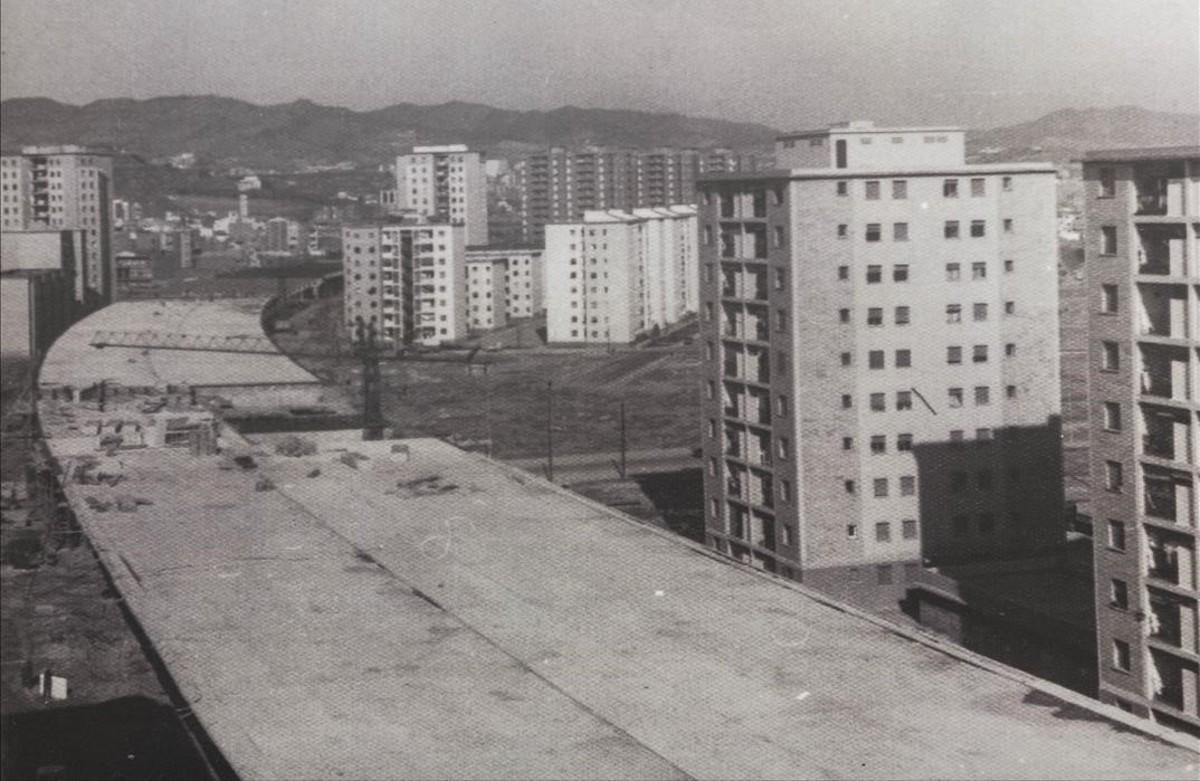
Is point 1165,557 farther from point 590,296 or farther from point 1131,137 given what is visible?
point 590,296

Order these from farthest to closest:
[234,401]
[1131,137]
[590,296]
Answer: [590,296] < [234,401] < [1131,137]

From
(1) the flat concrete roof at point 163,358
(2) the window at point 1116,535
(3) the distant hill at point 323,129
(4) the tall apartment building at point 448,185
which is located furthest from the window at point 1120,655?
(3) the distant hill at point 323,129

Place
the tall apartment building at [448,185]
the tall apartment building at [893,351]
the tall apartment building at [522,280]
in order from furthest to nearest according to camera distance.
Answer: the tall apartment building at [448,185], the tall apartment building at [522,280], the tall apartment building at [893,351]

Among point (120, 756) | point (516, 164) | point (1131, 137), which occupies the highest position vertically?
point (516, 164)

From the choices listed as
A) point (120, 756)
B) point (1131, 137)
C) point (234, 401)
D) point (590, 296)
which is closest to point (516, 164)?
point (590, 296)

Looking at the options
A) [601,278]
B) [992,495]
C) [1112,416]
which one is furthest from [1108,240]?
[601,278]

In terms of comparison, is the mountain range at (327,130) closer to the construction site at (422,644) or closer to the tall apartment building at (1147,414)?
the construction site at (422,644)
